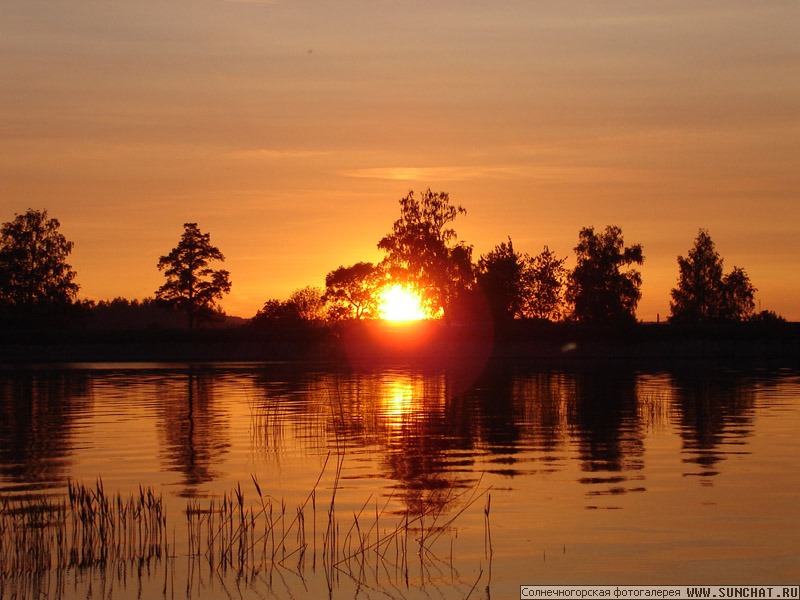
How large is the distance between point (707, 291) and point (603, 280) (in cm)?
2229

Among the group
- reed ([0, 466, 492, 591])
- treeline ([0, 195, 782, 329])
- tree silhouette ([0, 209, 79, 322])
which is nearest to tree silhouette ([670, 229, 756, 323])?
treeline ([0, 195, 782, 329])

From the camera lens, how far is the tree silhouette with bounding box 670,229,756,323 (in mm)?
177375

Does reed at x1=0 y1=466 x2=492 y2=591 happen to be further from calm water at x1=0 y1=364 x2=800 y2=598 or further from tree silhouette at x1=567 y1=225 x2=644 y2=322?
tree silhouette at x1=567 y1=225 x2=644 y2=322

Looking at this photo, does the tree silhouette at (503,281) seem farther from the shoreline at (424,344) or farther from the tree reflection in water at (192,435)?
the tree reflection in water at (192,435)

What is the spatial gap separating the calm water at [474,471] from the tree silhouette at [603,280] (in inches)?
4031

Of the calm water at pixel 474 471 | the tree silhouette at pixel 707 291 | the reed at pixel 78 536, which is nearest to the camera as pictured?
the calm water at pixel 474 471

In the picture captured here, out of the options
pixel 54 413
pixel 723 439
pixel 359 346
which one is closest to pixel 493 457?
pixel 723 439

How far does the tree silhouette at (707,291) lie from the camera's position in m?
177

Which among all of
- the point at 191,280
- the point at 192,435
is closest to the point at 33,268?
the point at 191,280

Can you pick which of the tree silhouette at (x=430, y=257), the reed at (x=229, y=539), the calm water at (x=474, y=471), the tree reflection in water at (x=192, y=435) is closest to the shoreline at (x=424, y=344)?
the tree silhouette at (x=430, y=257)

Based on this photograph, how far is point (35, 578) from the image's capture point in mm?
16953

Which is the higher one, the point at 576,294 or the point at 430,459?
the point at 576,294

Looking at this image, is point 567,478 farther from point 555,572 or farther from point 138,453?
point 138,453

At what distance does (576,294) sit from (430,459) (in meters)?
140
